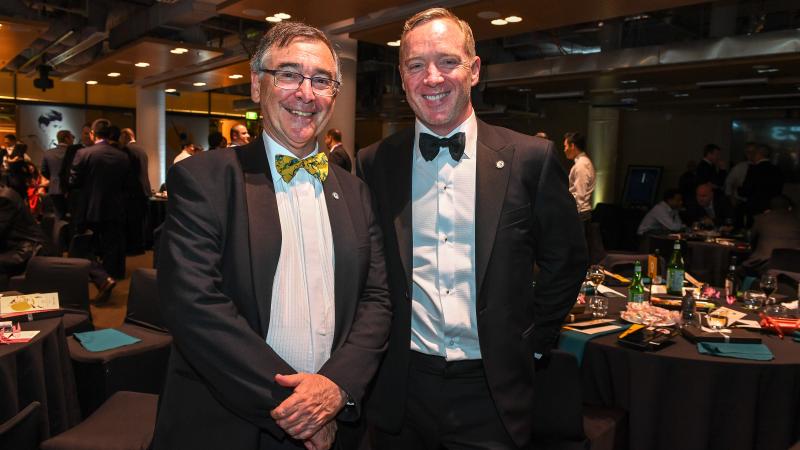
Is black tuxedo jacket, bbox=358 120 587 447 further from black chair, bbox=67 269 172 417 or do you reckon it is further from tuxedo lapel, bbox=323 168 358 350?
black chair, bbox=67 269 172 417

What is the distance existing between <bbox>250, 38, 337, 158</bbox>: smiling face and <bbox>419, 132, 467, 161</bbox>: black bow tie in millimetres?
330

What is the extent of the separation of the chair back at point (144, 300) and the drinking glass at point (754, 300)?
336 cm

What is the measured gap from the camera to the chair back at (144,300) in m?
3.72

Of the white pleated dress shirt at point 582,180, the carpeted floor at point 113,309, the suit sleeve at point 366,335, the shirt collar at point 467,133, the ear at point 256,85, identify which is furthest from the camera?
the white pleated dress shirt at point 582,180

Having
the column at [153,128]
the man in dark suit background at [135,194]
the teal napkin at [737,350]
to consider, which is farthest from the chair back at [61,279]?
the column at [153,128]

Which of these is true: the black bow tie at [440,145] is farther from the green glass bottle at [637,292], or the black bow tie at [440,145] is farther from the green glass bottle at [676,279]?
the green glass bottle at [676,279]

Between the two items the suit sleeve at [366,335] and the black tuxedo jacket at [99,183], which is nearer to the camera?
the suit sleeve at [366,335]

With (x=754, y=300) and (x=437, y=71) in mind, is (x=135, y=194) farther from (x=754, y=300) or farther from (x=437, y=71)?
(x=437, y=71)

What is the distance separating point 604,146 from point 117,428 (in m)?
12.6

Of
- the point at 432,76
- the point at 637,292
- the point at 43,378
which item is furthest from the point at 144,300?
the point at 637,292

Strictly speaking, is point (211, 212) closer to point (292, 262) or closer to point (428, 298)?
point (292, 262)

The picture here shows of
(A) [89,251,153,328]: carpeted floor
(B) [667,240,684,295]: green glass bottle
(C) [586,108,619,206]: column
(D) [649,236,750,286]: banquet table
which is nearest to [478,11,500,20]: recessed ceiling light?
(D) [649,236,750,286]: banquet table

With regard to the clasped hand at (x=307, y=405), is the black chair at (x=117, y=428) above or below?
below

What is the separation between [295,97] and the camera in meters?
1.62
